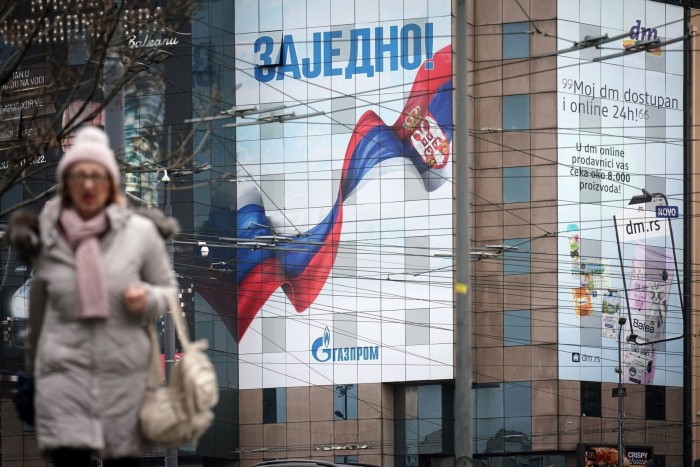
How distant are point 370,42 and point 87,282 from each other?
68849 mm

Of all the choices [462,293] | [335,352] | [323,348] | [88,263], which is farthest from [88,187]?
[323,348]

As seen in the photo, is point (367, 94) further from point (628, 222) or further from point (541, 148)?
point (628, 222)

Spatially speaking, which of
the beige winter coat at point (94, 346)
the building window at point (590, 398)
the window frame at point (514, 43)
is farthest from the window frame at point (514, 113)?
the beige winter coat at point (94, 346)

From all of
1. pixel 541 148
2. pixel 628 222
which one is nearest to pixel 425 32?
pixel 541 148

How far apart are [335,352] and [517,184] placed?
10.3 metres

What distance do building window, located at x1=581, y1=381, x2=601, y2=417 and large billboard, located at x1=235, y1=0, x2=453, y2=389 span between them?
226 inches

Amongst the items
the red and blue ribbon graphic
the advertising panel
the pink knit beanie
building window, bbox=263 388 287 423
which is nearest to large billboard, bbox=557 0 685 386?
the advertising panel

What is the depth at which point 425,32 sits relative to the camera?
74.2 metres

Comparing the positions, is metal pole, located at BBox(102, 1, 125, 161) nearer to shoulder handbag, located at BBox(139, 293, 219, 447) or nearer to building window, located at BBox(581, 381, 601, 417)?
shoulder handbag, located at BBox(139, 293, 219, 447)

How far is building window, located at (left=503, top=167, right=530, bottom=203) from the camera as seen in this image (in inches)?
2908

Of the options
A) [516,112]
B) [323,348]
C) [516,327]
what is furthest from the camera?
[516,112]

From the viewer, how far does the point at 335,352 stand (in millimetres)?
73062

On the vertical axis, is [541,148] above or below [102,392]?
above

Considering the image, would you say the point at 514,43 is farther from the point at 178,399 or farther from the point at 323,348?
the point at 178,399
